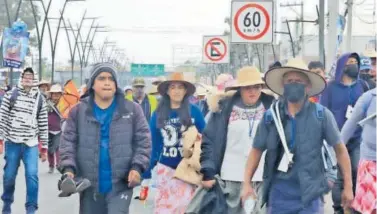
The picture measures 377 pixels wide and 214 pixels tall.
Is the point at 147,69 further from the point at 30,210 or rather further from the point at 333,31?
the point at 30,210

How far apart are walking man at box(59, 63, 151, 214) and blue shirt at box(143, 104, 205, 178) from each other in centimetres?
170

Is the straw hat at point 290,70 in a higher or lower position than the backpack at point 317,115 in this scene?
higher

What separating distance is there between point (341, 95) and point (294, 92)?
12.2 feet

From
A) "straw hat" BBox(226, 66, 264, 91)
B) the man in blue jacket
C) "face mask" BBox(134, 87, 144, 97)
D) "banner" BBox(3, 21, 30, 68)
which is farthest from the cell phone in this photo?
"banner" BBox(3, 21, 30, 68)

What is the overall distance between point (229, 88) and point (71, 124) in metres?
1.61

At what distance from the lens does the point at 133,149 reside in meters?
7.01

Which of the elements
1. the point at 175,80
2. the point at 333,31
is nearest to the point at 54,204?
the point at 175,80

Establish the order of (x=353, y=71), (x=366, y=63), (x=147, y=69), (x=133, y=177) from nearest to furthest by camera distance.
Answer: (x=133, y=177) → (x=353, y=71) → (x=366, y=63) → (x=147, y=69)

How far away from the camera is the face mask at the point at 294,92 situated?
6.24 m

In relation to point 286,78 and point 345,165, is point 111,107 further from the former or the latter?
point 345,165

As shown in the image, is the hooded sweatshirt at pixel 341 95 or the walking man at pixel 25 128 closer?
the hooded sweatshirt at pixel 341 95

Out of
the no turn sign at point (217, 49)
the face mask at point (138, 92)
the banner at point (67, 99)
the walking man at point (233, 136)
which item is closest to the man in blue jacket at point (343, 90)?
Result: the walking man at point (233, 136)

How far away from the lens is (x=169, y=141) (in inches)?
345

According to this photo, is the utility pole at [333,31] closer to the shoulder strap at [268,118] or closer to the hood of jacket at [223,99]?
the hood of jacket at [223,99]
